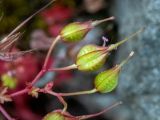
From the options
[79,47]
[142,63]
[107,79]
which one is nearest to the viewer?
[107,79]

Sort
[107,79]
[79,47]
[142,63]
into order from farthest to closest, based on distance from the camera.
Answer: [79,47]
[142,63]
[107,79]

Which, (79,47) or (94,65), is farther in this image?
(79,47)

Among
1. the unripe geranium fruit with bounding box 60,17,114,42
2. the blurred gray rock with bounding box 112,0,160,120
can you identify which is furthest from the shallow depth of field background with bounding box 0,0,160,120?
the unripe geranium fruit with bounding box 60,17,114,42

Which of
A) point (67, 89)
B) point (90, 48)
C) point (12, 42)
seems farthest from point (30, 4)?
point (90, 48)

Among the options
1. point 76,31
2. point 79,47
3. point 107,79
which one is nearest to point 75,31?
point 76,31

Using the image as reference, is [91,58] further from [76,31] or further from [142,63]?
[142,63]

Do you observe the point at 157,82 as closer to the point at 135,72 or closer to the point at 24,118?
the point at 135,72
